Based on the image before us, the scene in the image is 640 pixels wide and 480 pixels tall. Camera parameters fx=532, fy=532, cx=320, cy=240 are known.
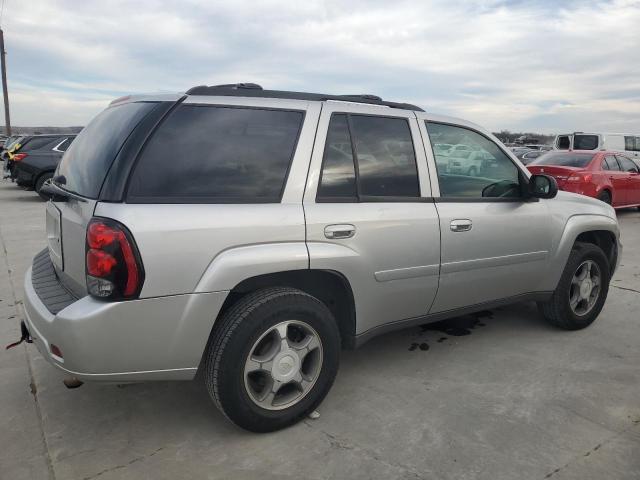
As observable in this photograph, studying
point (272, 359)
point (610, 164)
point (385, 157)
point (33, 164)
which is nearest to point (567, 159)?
point (610, 164)

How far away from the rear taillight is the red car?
9.39 metres

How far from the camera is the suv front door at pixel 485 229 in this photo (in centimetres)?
341

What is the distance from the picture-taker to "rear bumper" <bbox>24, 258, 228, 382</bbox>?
7.61 feet

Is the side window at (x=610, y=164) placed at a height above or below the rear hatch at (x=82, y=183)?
above

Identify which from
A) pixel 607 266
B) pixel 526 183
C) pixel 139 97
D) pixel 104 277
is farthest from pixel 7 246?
pixel 607 266

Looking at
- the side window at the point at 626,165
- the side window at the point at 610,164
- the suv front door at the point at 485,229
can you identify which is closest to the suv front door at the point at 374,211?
the suv front door at the point at 485,229

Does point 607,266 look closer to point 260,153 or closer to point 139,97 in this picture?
point 260,153

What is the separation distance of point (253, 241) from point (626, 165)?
38.4ft

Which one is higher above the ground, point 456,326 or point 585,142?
point 585,142

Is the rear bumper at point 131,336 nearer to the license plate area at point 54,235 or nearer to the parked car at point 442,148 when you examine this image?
the license plate area at point 54,235

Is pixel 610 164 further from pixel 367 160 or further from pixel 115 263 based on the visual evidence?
pixel 115 263

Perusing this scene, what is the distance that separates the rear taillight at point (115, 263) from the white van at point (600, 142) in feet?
56.8

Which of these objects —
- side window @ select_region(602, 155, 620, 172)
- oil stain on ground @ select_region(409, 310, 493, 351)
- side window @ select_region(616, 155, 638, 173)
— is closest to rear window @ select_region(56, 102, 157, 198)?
oil stain on ground @ select_region(409, 310, 493, 351)

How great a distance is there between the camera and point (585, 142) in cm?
1731
